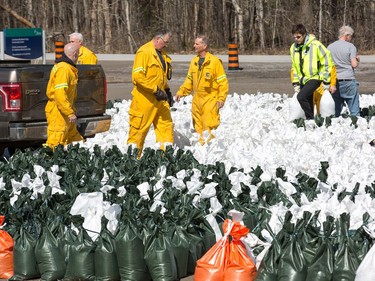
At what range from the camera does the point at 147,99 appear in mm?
11984

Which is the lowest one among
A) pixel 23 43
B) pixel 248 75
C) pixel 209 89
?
pixel 248 75

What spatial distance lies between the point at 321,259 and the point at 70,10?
44940 mm

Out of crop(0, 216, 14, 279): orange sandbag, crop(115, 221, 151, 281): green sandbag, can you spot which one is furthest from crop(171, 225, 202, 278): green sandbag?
crop(0, 216, 14, 279): orange sandbag

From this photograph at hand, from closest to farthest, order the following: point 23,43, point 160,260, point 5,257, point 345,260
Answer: point 345,260 → point 160,260 → point 5,257 → point 23,43

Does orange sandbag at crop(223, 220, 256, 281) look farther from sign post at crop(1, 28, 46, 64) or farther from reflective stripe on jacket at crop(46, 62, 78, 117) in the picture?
sign post at crop(1, 28, 46, 64)

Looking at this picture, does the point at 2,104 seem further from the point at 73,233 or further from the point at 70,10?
the point at 70,10

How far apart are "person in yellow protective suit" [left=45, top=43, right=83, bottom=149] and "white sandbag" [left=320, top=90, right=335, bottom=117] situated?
14.5 ft

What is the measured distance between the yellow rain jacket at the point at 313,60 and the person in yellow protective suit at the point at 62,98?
4.10m

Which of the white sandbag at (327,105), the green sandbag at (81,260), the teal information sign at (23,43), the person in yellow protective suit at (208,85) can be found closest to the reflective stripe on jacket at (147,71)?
the person in yellow protective suit at (208,85)

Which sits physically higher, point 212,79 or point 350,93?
point 212,79

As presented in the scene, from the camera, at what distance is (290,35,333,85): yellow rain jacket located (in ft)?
47.0

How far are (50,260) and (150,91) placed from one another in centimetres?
457

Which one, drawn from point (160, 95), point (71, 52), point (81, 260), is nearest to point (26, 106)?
point (71, 52)

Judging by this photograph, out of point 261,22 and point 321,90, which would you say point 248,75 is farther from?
point 321,90
